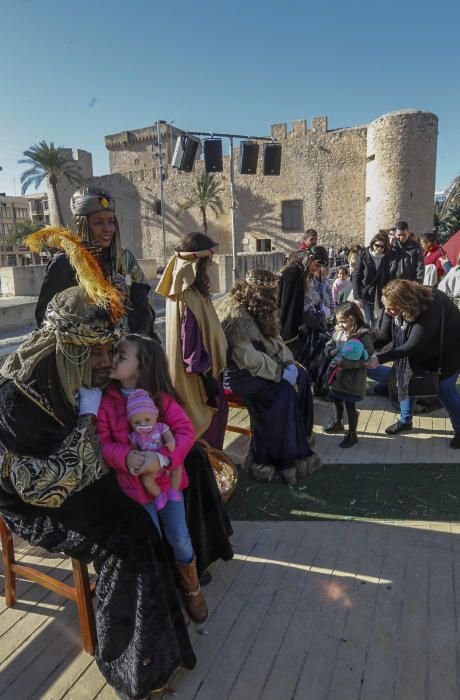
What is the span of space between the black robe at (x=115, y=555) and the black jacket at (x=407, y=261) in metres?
5.60

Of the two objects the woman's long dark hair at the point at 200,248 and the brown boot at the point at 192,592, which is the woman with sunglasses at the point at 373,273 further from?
the brown boot at the point at 192,592

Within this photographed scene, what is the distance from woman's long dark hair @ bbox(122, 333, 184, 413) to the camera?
7.03 ft

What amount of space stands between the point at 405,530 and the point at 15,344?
122 inches

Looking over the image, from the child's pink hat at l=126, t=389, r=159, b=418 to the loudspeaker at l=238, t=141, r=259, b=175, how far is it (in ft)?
35.9

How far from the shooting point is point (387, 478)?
362 centimetres

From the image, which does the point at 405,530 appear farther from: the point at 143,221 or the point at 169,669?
the point at 143,221

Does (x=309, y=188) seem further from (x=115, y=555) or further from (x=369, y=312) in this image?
(x=115, y=555)

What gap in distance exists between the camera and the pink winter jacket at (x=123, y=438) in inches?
79.0

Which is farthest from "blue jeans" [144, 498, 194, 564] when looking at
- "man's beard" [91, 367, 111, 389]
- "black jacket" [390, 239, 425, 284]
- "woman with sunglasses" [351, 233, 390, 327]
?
"black jacket" [390, 239, 425, 284]

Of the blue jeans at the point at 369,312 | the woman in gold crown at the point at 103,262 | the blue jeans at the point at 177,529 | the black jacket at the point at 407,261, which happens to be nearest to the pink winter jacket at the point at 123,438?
the blue jeans at the point at 177,529

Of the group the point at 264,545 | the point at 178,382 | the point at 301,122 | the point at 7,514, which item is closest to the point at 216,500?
the point at 264,545

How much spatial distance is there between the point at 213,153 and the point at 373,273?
684cm

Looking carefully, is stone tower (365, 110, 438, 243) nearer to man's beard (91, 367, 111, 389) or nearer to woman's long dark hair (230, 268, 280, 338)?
woman's long dark hair (230, 268, 280, 338)

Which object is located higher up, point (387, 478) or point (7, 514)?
point (7, 514)
